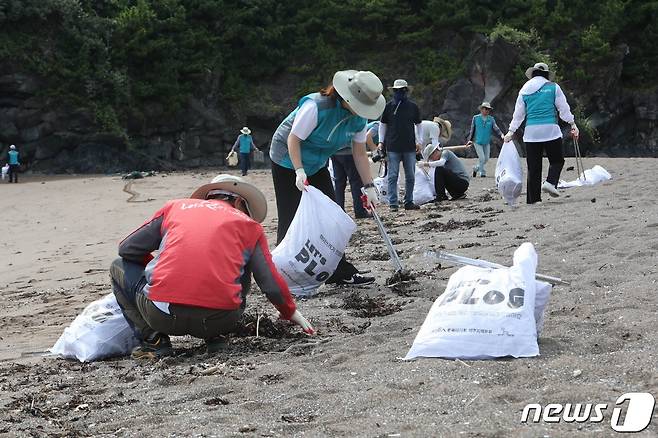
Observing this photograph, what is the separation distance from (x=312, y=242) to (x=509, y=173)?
458cm

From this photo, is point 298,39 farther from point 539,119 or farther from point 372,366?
point 372,366

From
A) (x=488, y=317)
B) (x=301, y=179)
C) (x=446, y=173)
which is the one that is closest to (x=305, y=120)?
(x=301, y=179)

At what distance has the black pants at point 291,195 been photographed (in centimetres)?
602

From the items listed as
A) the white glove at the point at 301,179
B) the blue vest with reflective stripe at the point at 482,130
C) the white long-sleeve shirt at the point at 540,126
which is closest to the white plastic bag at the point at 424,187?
the white long-sleeve shirt at the point at 540,126

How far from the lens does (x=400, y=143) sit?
11.0m

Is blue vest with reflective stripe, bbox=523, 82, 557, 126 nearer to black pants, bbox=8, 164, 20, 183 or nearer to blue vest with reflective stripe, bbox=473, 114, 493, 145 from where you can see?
blue vest with reflective stripe, bbox=473, 114, 493, 145

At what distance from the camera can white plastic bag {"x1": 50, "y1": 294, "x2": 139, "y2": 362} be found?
454 cm

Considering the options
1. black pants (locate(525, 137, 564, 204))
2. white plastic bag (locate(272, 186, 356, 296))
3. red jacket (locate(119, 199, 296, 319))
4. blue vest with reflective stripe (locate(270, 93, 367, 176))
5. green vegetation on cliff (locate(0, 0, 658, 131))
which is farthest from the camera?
green vegetation on cliff (locate(0, 0, 658, 131))

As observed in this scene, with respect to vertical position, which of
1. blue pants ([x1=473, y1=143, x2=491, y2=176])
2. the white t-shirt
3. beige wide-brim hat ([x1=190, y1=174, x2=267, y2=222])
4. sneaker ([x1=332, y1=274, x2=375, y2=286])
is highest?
the white t-shirt

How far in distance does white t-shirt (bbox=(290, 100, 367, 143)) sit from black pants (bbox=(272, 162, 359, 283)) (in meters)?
0.38

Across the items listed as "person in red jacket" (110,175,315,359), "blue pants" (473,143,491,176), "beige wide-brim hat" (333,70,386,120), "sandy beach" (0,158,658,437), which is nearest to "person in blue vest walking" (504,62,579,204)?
"sandy beach" (0,158,658,437)

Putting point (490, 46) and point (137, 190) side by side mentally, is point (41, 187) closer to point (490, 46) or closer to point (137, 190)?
point (137, 190)

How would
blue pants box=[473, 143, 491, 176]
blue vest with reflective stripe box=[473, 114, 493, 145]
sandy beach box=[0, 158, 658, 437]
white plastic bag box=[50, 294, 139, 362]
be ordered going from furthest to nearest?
blue vest with reflective stripe box=[473, 114, 493, 145], blue pants box=[473, 143, 491, 176], white plastic bag box=[50, 294, 139, 362], sandy beach box=[0, 158, 658, 437]

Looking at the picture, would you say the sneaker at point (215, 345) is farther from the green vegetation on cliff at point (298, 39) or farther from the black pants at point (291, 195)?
the green vegetation on cliff at point (298, 39)
